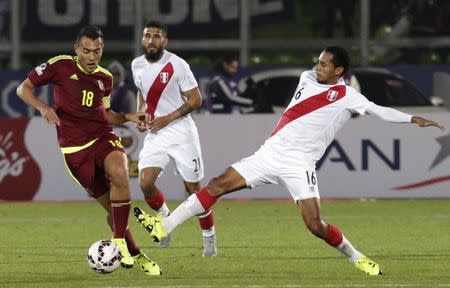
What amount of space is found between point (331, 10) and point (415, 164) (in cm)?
844

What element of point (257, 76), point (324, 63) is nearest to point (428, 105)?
point (257, 76)

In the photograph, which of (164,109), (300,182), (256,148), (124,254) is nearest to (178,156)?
(164,109)

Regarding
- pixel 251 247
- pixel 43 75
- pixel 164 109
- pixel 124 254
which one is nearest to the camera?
pixel 124 254

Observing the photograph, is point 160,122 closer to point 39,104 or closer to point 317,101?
point 317,101

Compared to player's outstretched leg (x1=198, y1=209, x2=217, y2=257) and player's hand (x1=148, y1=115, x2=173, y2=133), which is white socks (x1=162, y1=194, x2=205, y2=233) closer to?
player's outstretched leg (x1=198, y1=209, x2=217, y2=257)

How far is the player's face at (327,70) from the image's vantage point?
12406 mm

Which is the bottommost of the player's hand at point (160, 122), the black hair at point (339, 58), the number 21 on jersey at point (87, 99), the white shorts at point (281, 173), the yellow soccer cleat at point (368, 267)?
the yellow soccer cleat at point (368, 267)

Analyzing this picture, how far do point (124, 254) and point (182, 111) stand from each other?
2672mm

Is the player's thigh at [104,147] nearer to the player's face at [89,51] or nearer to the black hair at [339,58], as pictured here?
the player's face at [89,51]

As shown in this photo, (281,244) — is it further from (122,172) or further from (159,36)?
(122,172)

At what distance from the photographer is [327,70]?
12.4 meters

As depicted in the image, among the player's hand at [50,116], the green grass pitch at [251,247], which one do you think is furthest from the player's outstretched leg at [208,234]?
the player's hand at [50,116]

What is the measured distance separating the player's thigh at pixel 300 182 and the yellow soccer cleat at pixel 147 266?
120 centimetres

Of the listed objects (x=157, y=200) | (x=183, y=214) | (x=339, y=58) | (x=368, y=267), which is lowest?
(x=368, y=267)
